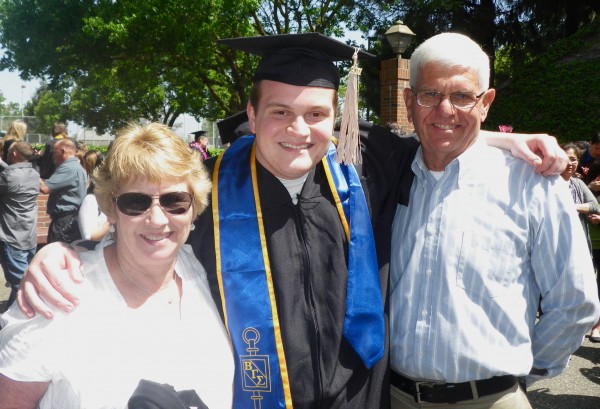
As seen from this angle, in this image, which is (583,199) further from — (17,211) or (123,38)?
(123,38)

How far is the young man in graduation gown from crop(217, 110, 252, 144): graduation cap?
8.8 inches

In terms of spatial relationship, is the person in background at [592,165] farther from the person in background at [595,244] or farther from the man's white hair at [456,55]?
the man's white hair at [456,55]

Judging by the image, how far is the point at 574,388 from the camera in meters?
4.40

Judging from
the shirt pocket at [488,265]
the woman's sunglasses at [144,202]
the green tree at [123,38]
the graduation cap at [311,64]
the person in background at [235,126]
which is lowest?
the shirt pocket at [488,265]

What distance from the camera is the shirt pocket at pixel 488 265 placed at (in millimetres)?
1937

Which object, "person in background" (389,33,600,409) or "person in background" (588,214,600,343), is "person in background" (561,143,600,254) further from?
"person in background" (389,33,600,409)

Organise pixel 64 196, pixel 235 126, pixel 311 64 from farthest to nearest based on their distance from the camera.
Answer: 1. pixel 64 196
2. pixel 235 126
3. pixel 311 64

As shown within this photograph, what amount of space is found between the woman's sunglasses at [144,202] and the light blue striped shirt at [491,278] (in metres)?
0.86

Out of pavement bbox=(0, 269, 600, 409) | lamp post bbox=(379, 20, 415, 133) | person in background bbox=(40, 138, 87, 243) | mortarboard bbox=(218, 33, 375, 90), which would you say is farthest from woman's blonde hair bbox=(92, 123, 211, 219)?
lamp post bbox=(379, 20, 415, 133)

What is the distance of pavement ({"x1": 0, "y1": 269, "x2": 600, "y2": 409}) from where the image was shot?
163 inches

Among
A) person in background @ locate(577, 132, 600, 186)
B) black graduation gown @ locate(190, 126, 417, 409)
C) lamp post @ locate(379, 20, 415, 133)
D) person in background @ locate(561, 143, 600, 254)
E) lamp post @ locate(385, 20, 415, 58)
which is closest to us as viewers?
black graduation gown @ locate(190, 126, 417, 409)

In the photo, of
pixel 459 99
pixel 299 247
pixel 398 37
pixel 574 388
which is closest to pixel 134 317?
pixel 299 247

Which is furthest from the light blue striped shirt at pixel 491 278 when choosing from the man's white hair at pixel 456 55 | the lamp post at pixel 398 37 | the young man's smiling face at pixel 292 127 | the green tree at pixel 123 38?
the green tree at pixel 123 38

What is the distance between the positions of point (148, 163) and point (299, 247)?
592mm
